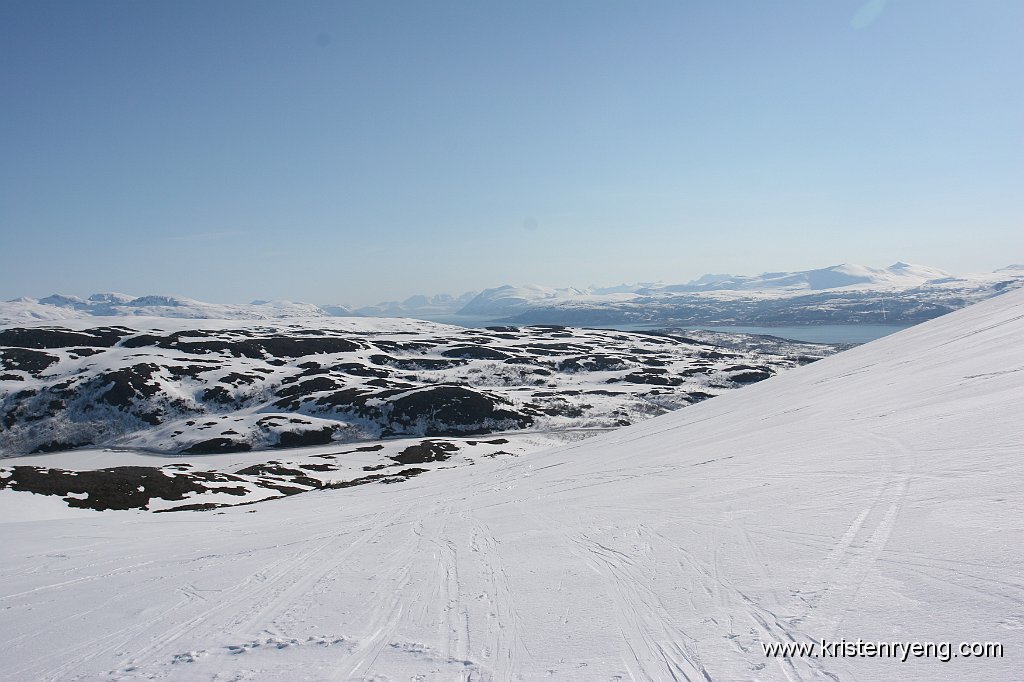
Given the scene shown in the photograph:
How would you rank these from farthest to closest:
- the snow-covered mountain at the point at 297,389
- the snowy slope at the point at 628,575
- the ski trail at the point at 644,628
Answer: the snow-covered mountain at the point at 297,389, the snowy slope at the point at 628,575, the ski trail at the point at 644,628

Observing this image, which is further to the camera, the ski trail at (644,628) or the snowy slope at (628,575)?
the snowy slope at (628,575)

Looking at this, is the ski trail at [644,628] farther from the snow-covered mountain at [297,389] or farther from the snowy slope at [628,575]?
the snow-covered mountain at [297,389]

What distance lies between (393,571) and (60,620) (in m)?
6.47

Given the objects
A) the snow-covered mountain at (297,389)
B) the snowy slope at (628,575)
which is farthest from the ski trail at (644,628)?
the snow-covered mountain at (297,389)

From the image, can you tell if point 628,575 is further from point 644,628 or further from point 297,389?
point 297,389

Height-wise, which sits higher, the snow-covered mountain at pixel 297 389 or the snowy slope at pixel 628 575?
the snowy slope at pixel 628 575

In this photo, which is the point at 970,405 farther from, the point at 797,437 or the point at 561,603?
the point at 561,603

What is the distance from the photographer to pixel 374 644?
7.50 m

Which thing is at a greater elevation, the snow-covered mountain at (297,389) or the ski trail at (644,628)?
the ski trail at (644,628)

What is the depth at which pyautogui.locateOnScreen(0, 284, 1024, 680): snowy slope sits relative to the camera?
6.11 meters

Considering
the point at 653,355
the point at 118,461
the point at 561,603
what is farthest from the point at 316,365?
the point at 561,603

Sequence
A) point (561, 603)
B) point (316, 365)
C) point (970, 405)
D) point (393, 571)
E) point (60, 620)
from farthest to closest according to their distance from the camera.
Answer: point (316, 365) → point (970, 405) → point (393, 571) → point (60, 620) → point (561, 603)

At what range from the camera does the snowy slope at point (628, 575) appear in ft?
20.0

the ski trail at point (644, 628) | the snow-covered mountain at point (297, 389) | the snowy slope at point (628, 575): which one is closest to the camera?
the ski trail at point (644, 628)
